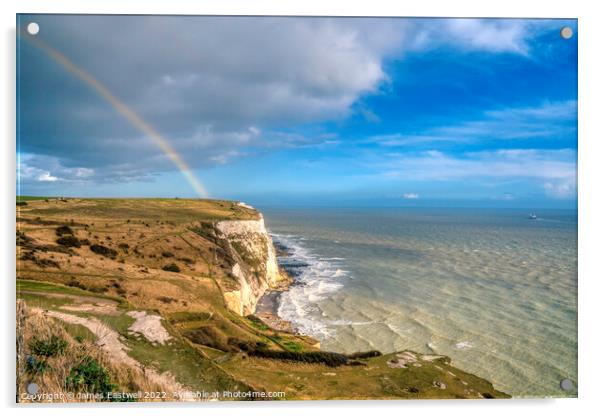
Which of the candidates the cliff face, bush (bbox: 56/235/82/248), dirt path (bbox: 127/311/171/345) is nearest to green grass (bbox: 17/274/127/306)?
dirt path (bbox: 127/311/171/345)

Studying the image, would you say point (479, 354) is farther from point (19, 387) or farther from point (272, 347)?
point (19, 387)

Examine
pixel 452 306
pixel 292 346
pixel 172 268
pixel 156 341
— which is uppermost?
pixel 172 268

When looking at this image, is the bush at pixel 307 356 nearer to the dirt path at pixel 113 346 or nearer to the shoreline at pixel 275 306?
the dirt path at pixel 113 346

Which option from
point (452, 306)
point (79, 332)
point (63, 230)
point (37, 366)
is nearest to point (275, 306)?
point (452, 306)

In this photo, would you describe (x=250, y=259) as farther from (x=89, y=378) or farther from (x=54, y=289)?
(x=89, y=378)
